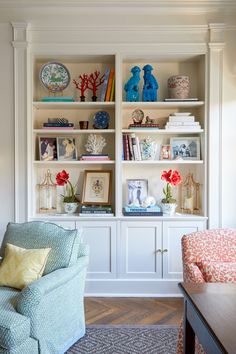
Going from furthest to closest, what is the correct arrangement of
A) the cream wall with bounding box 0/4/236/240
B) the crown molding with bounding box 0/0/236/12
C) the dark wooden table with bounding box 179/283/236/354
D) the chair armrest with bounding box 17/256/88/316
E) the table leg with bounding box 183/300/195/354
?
the cream wall with bounding box 0/4/236/240, the crown molding with bounding box 0/0/236/12, the chair armrest with bounding box 17/256/88/316, the table leg with bounding box 183/300/195/354, the dark wooden table with bounding box 179/283/236/354

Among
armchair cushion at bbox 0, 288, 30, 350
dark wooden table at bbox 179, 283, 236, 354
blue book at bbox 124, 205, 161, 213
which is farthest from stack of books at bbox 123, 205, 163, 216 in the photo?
dark wooden table at bbox 179, 283, 236, 354

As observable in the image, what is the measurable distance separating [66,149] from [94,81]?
78cm

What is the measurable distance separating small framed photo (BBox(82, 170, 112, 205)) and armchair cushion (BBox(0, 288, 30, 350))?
169 cm

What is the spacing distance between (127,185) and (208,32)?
1744 millimetres

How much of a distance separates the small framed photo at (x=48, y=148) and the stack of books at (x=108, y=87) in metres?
0.71

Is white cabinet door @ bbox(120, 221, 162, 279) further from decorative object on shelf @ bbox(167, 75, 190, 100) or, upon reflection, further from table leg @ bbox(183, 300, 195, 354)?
table leg @ bbox(183, 300, 195, 354)

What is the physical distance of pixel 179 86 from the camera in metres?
3.42

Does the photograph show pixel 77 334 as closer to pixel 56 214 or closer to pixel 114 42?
pixel 56 214

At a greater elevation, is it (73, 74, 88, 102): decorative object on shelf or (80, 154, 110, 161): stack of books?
(73, 74, 88, 102): decorative object on shelf

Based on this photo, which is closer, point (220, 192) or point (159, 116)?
point (220, 192)

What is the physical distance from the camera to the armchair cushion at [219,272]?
6.45 feet

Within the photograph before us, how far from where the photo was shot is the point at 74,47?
333cm

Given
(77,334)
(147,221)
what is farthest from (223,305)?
(147,221)

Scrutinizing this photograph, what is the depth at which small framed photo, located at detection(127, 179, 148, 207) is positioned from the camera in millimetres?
3607
